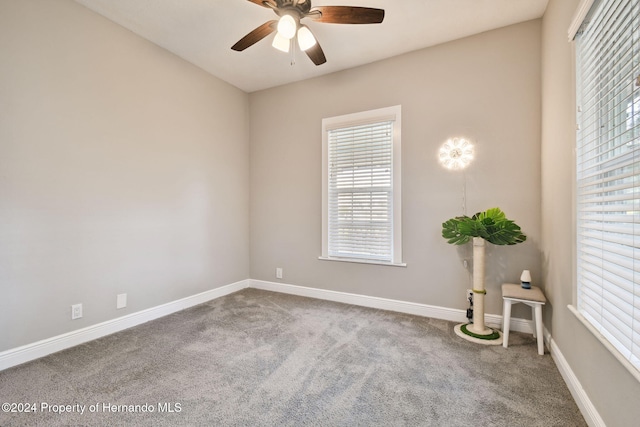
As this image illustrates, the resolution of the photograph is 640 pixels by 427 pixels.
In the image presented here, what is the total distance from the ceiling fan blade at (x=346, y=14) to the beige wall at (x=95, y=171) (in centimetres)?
197

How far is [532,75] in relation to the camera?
2564 millimetres

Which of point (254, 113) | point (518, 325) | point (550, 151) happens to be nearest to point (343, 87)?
point (254, 113)

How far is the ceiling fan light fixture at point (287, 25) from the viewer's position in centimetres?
196

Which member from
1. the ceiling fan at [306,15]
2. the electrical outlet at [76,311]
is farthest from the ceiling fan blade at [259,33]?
the electrical outlet at [76,311]

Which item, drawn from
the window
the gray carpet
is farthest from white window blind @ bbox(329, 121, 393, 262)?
the gray carpet

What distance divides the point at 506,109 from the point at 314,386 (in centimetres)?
291

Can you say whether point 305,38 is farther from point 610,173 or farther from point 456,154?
point 610,173

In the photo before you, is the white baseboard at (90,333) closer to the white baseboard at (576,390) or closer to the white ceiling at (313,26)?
the white ceiling at (313,26)

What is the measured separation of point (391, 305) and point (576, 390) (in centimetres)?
169

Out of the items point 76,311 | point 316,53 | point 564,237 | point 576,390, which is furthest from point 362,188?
point 76,311

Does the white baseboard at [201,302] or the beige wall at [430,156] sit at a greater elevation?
Result: the beige wall at [430,156]

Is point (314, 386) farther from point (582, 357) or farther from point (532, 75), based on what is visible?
point (532, 75)

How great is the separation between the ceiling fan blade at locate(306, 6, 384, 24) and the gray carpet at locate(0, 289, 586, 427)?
2.49 metres

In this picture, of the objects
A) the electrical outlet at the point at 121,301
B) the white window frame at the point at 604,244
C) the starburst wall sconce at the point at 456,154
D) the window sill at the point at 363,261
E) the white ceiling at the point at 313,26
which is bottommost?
the electrical outlet at the point at 121,301
